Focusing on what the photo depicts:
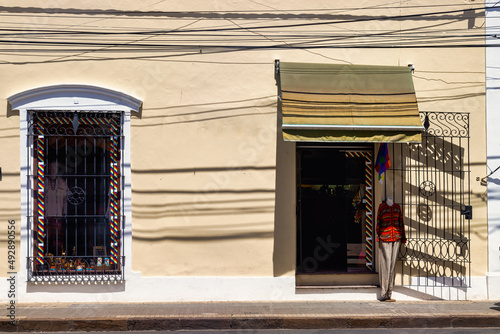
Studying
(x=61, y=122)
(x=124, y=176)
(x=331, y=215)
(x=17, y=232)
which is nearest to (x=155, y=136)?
(x=124, y=176)

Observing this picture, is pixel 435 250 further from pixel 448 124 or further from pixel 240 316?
pixel 240 316

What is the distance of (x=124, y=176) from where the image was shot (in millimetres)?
10102

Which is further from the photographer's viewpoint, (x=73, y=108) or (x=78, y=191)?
(x=78, y=191)

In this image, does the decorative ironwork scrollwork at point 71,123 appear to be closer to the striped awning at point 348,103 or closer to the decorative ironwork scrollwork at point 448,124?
the striped awning at point 348,103

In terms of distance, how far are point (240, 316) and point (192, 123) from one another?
3189 millimetres

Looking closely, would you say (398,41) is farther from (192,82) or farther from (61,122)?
(61,122)

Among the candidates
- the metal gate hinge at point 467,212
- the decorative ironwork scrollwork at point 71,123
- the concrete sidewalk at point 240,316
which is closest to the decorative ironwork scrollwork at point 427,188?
the metal gate hinge at point 467,212

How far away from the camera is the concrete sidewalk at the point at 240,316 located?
8680mm

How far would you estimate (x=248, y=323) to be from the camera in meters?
8.88

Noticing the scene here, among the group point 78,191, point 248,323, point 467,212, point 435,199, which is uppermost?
point 78,191

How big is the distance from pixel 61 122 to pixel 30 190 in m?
1.18

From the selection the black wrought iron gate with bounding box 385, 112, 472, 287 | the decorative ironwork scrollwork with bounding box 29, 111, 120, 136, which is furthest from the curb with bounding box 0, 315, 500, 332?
the decorative ironwork scrollwork with bounding box 29, 111, 120, 136

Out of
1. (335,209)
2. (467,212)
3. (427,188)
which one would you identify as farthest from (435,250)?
(335,209)

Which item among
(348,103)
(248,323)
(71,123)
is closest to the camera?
(248,323)
